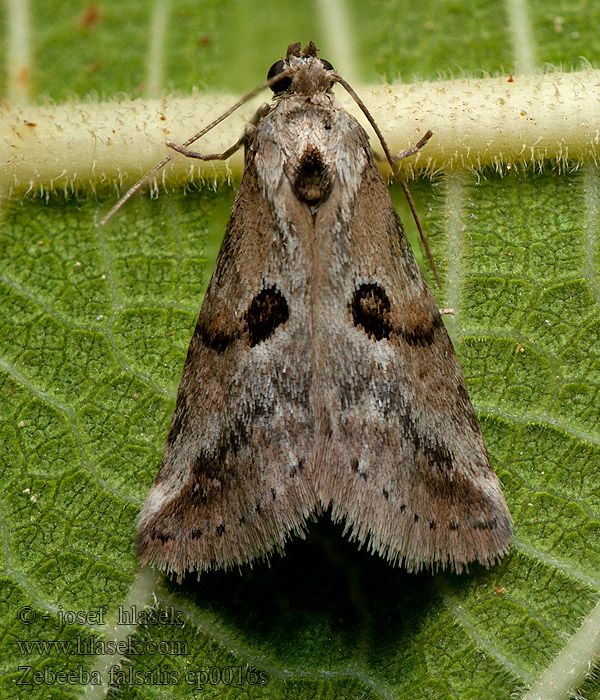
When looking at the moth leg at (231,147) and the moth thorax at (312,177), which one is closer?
the moth thorax at (312,177)

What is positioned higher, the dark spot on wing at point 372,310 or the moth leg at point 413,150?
the moth leg at point 413,150

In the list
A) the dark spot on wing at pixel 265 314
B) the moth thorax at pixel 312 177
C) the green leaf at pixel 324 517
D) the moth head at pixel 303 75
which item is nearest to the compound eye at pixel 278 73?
the moth head at pixel 303 75

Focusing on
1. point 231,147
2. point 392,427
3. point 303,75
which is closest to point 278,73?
point 303,75

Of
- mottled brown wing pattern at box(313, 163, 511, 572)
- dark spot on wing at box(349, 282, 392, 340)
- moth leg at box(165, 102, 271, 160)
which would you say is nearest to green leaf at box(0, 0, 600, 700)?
moth leg at box(165, 102, 271, 160)

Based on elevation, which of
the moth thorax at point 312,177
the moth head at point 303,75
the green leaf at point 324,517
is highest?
the moth head at point 303,75

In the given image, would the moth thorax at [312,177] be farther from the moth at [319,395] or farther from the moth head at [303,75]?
the moth head at [303,75]

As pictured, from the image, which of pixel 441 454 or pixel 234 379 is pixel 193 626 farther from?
pixel 441 454
